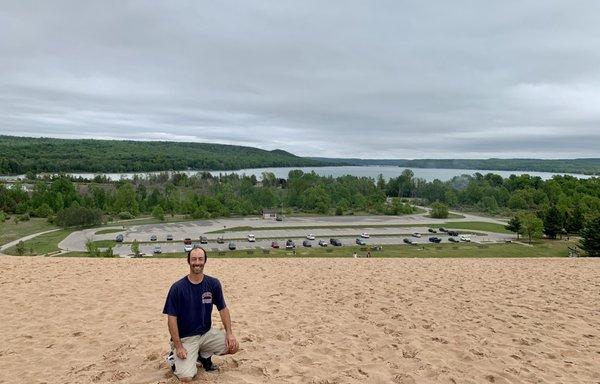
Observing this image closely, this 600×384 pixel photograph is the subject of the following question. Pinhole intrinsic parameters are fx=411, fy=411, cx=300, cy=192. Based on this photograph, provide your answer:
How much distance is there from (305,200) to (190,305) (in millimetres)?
83076

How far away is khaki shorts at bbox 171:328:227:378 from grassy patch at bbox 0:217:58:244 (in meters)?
49.0

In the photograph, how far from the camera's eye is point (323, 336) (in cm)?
666

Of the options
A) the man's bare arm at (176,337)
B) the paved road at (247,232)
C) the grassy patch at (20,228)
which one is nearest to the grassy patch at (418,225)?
the paved road at (247,232)

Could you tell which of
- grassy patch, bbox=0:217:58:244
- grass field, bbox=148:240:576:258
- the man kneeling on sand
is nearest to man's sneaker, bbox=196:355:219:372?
the man kneeling on sand

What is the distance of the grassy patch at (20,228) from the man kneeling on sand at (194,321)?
49.0 meters

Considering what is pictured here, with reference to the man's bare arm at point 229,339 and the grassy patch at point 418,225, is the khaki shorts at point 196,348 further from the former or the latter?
the grassy patch at point 418,225

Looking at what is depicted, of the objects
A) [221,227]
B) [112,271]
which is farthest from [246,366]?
[221,227]

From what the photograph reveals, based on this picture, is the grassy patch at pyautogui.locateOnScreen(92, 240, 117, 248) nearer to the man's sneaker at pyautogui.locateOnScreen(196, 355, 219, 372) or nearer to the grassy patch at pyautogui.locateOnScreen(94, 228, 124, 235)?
the grassy patch at pyautogui.locateOnScreen(94, 228, 124, 235)

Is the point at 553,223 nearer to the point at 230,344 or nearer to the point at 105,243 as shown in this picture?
the point at 105,243

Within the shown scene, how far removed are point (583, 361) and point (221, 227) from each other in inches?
2200

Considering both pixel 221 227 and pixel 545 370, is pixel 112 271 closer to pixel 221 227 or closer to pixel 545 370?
pixel 545 370

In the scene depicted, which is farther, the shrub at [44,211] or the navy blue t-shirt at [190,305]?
the shrub at [44,211]

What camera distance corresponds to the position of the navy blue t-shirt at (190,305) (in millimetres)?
4648

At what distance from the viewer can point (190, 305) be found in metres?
4.71
